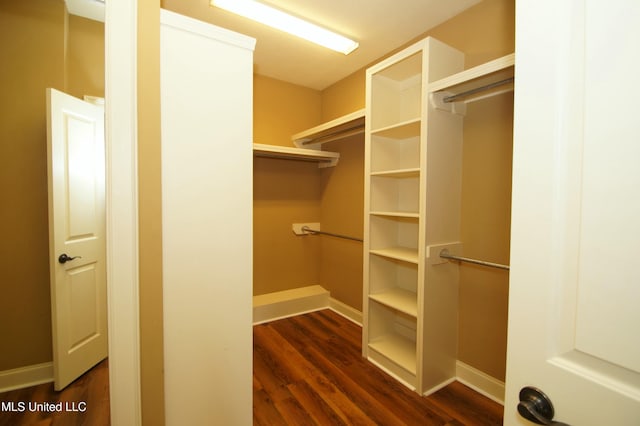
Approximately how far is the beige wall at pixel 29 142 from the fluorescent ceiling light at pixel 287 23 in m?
1.28

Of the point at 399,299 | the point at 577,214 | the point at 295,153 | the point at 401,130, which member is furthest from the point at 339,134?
the point at 577,214

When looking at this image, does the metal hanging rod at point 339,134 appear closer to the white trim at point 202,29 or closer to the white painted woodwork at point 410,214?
the white painted woodwork at point 410,214

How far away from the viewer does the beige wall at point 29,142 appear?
0.98 m

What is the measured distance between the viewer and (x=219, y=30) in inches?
42.4

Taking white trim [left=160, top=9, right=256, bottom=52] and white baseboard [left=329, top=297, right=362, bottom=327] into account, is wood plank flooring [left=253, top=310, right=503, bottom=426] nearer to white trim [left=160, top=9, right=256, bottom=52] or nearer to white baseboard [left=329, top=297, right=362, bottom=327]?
white baseboard [left=329, top=297, right=362, bottom=327]

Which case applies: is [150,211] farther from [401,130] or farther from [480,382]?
[480,382]

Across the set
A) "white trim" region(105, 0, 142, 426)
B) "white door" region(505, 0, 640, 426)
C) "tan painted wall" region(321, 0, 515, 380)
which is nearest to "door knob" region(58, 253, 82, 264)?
"white trim" region(105, 0, 142, 426)

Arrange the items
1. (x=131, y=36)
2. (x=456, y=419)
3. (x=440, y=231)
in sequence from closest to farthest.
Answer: (x=131, y=36), (x=456, y=419), (x=440, y=231)

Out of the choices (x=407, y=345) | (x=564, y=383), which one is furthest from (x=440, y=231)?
(x=564, y=383)

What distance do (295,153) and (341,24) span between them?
1249mm

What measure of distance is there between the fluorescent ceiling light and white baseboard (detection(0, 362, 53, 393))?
2.44 m

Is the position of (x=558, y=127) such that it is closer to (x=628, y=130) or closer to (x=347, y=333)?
(x=628, y=130)

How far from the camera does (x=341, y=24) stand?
219cm

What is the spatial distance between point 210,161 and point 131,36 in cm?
47
